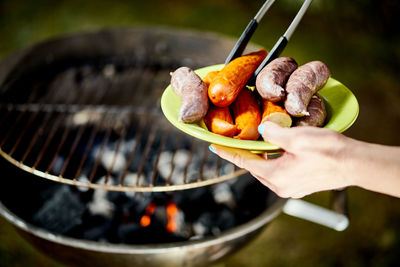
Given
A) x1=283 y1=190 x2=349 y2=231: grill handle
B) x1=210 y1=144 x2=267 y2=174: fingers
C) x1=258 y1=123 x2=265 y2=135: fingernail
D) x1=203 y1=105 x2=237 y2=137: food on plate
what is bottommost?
x1=283 y1=190 x2=349 y2=231: grill handle

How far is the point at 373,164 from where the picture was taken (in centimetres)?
118

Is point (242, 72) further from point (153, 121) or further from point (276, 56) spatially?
point (153, 121)

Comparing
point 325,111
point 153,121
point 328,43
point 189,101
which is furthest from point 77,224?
point 328,43

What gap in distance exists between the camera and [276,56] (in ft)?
4.80

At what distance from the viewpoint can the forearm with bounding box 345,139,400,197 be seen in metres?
1.17


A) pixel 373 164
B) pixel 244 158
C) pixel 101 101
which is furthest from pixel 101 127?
pixel 373 164

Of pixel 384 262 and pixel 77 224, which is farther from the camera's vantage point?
pixel 384 262

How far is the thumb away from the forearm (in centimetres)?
20

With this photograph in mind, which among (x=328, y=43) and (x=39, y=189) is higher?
(x=328, y=43)

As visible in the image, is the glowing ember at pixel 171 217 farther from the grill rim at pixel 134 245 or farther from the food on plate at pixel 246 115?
the food on plate at pixel 246 115

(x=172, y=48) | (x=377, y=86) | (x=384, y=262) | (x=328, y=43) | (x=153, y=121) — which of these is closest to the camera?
(x=172, y=48)

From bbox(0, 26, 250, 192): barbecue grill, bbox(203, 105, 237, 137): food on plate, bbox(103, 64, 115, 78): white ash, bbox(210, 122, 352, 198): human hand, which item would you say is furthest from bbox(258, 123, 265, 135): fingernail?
bbox(103, 64, 115, 78): white ash

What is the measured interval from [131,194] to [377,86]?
11.7ft

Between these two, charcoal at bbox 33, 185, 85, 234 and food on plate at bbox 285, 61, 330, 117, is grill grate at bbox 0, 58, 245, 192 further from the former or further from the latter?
food on plate at bbox 285, 61, 330, 117
